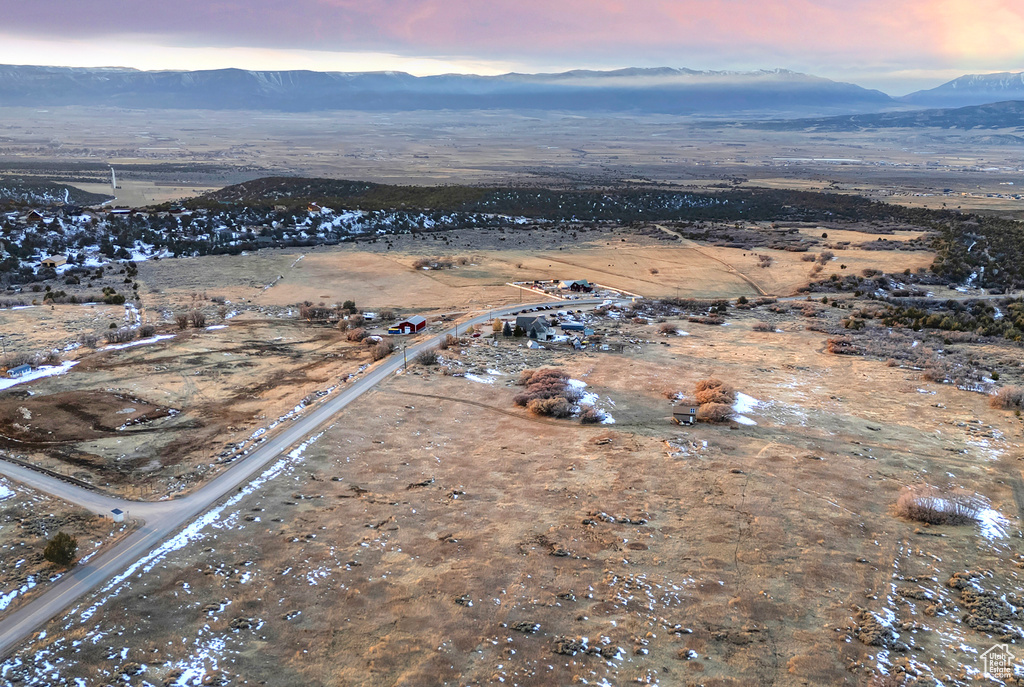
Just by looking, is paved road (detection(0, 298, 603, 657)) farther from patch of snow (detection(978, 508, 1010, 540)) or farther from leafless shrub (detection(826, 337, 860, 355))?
leafless shrub (detection(826, 337, 860, 355))

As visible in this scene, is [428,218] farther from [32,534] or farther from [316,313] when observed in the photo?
[32,534]

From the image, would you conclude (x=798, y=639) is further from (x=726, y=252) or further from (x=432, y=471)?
(x=726, y=252)

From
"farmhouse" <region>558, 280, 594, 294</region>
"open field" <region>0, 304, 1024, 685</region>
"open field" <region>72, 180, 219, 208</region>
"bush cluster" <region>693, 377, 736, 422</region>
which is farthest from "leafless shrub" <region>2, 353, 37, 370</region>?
"open field" <region>72, 180, 219, 208</region>

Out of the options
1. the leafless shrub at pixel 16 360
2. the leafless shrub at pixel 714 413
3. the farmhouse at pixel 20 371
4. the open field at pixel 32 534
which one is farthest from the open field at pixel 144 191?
the leafless shrub at pixel 714 413

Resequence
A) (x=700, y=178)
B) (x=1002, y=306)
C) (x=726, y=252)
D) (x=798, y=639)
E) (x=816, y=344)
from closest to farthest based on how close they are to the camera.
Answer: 1. (x=798, y=639)
2. (x=816, y=344)
3. (x=1002, y=306)
4. (x=726, y=252)
5. (x=700, y=178)

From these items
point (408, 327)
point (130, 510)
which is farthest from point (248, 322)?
point (130, 510)

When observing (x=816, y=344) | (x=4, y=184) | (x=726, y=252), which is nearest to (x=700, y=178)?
(x=726, y=252)

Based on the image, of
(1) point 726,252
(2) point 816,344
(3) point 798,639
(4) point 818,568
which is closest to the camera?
(3) point 798,639
